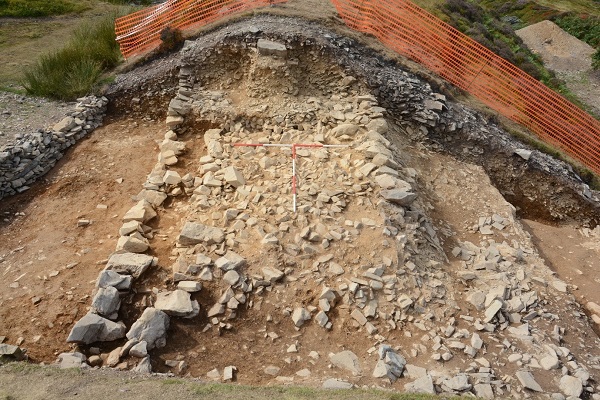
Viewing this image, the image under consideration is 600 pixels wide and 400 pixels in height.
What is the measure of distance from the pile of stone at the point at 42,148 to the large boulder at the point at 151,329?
182 inches

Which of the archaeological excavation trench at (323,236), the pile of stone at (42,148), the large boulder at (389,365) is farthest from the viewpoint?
the pile of stone at (42,148)

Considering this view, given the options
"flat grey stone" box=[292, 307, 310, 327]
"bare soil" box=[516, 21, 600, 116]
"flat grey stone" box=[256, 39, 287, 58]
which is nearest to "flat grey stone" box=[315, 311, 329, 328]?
"flat grey stone" box=[292, 307, 310, 327]

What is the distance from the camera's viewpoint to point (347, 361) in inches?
209

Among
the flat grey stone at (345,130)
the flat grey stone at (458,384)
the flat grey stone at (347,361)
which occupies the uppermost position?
the flat grey stone at (345,130)

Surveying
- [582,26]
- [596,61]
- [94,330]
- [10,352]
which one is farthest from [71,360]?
[582,26]

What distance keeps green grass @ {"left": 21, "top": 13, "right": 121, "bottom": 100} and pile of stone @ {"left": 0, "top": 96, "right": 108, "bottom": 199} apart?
26.7 inches

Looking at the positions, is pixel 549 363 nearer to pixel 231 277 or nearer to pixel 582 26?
pixel 231 277

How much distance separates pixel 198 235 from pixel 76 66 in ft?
22.6

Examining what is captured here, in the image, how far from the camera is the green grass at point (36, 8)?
47.3 feet

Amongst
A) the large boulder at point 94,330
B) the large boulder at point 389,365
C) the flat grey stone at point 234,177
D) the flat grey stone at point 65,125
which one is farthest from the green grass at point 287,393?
the flat grey stone at point 65,125

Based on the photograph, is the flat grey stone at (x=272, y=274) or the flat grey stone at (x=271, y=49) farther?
the flat grey stone at (x=271, y=49)

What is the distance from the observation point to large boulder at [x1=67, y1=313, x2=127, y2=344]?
5.19 metres

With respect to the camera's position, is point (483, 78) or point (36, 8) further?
point (36, 8)

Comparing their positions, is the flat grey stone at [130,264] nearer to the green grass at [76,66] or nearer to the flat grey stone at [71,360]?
the flat grey stone at [71,360]
